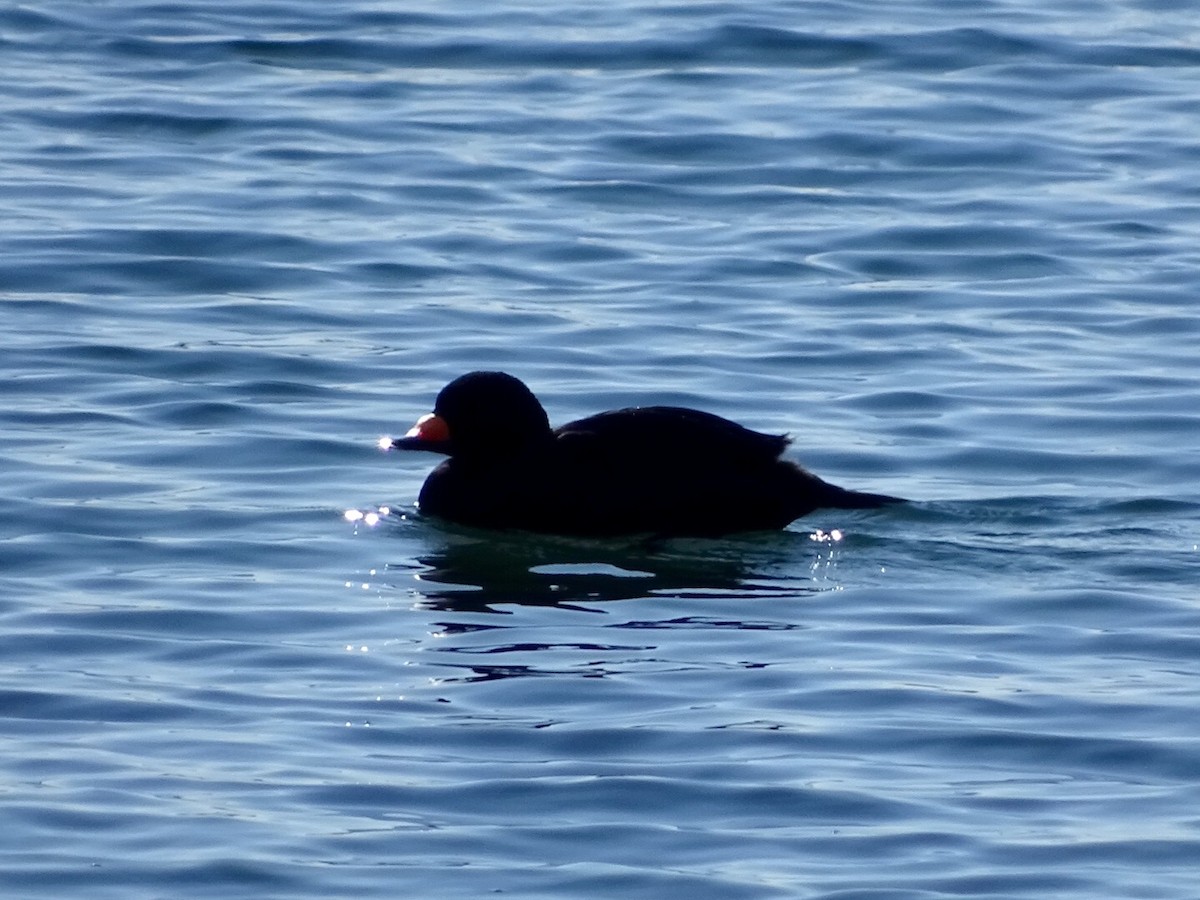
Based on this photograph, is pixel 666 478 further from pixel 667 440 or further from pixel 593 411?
pixel 593 411

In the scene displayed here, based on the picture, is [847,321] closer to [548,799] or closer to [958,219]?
[958,219]

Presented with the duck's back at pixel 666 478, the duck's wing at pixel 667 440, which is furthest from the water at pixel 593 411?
the duck's wing at pixel 667 440

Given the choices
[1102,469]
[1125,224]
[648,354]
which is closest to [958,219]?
[1125,224]

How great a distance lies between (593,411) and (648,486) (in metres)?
2.04

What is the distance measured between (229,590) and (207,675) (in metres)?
1.17

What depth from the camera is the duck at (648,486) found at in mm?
11039

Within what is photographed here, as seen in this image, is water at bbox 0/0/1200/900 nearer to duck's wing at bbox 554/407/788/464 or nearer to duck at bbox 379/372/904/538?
duck at bbox 379/372/904/538

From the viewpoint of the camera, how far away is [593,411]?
13.0m

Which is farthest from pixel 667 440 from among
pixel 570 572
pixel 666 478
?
pixel 570 572

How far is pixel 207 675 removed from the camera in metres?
8.97

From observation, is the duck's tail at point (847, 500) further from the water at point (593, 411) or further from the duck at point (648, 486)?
the water at point (593, 411)

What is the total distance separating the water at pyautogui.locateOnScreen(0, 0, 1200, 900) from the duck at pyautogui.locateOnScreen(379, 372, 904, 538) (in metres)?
0.13

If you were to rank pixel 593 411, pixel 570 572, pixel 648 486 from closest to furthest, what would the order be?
pixel 570 572
pixel 648 486
pixel 593 411

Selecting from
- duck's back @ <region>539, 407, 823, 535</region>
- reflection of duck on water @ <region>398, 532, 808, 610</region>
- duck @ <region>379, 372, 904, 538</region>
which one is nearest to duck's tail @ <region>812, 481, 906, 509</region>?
duck @ <region>379, 372, 904, 538</region>
